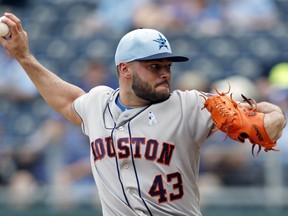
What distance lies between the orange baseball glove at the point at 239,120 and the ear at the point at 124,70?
0.54 m

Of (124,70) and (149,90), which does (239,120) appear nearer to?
(149,90)

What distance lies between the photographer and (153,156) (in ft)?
14.2

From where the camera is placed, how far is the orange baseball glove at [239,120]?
3951mm

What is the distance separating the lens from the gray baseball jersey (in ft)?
14.1

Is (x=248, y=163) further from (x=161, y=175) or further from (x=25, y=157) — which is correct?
(x=161, y=175)

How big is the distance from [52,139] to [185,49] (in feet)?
8.67

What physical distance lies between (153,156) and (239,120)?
0.57 meters

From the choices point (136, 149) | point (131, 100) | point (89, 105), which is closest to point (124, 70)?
point (131, 100)

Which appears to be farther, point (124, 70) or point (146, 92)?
point (124, 70)

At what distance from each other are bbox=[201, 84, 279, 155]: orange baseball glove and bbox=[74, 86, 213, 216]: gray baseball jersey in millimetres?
169

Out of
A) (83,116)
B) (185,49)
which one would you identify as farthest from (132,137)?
(185,49)

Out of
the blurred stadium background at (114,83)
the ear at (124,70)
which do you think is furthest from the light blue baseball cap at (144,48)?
the blurred stadium background at (114,83)

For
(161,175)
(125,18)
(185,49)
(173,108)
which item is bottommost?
(161,175)

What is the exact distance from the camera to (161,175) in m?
4.29
